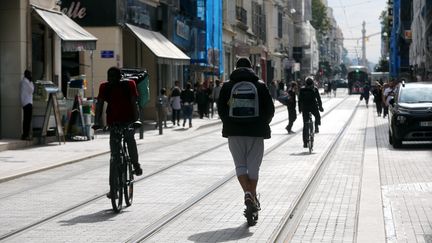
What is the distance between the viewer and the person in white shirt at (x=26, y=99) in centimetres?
2414

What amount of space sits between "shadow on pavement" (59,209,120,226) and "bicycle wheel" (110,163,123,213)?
125mm

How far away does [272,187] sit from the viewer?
1440cm

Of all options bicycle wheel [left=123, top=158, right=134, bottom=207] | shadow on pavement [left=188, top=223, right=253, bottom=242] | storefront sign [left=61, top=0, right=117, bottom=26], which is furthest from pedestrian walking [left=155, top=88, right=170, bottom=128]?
shadow on pavement [left=188, top=223, right=253, bottom=242]

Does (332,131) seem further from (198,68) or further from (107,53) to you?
(198,68)

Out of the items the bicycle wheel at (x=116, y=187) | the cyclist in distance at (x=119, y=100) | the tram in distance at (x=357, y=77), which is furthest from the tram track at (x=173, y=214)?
the tram in distance at (x=357, y=77)

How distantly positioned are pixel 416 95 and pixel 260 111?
1401 centimetres

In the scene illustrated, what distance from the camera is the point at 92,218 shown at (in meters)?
11.3

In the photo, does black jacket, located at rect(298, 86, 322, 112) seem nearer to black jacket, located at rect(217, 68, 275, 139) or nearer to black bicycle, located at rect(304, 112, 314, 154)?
black bicycle, located at rect(304, 112, 314, 154)

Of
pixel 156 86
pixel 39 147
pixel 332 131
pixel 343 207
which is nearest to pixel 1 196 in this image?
pixel 343 207

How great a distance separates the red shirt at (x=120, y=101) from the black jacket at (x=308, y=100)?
11148 mm

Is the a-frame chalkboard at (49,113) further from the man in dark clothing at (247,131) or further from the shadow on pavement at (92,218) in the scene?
the man in dark clothing at (247,131)

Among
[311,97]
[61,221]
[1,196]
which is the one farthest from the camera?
[311,97]

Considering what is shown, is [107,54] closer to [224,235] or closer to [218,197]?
[218,197]

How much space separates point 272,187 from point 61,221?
14.2 feet
